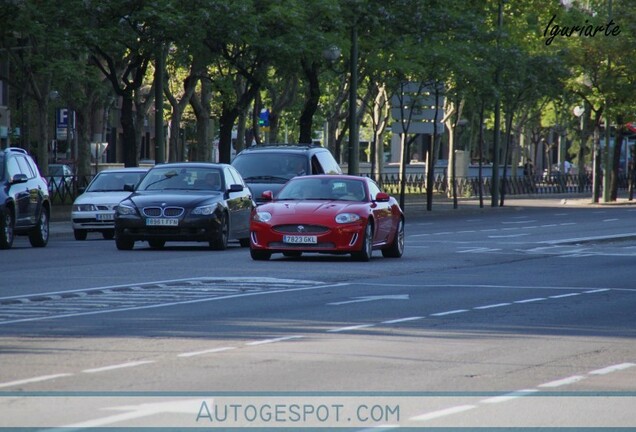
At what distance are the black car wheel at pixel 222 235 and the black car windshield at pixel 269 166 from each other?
5120mm

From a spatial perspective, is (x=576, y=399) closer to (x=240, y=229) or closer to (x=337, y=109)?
(x=240, y=229)

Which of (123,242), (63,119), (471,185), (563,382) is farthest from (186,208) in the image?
(471,185)

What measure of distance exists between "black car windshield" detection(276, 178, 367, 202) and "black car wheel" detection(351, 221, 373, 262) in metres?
0.73

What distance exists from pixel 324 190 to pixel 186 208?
294cm

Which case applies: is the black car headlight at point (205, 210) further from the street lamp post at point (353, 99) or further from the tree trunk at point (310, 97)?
the tree trunk at point (310, 97)

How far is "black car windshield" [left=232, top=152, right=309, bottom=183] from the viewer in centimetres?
3344

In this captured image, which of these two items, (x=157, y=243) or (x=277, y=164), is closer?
(x=157, y=243)

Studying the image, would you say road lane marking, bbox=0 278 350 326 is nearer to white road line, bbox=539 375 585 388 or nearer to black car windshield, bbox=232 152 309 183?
white road line, bbox=539 375 585 388

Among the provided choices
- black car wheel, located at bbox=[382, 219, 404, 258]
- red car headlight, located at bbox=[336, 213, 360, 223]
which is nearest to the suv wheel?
black car wheel, located at bbox=[382, 219, 404, 258]

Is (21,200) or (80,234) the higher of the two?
(21,200)

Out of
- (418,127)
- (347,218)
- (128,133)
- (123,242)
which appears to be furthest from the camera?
(418,127)

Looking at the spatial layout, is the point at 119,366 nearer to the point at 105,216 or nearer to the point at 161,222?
the point at 161,222

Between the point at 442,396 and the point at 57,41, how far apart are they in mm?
35403

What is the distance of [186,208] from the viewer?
89.6 ft
